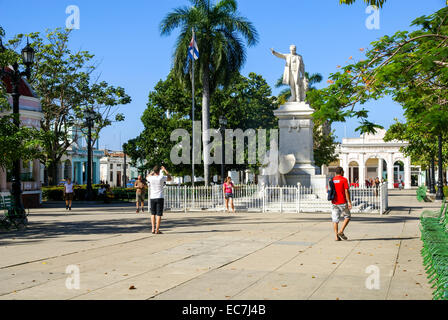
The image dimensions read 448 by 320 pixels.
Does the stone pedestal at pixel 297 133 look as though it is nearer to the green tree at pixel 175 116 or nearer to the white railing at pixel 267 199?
the white railing at pixel 267 199

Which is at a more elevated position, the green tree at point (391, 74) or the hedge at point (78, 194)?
the green tree at point (391, 74)

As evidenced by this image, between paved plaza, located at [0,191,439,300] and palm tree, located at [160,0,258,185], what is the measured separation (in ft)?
54.1

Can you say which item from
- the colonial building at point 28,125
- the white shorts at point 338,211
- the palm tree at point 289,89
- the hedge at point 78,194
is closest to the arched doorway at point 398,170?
the palm tree at point 289,89

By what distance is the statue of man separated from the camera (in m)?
24.8

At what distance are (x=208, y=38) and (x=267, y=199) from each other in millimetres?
12203

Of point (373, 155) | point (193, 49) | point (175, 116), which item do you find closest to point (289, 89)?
point (175, 116)

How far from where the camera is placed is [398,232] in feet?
45.1

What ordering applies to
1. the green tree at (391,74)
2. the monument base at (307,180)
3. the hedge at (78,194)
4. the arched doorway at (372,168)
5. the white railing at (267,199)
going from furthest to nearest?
the arched doorway at (372,168), the hedge at (78,194), the monument base at (307,180), the white railing at (267,199), the green tree at (391,74)

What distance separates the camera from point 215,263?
8797 millimetres

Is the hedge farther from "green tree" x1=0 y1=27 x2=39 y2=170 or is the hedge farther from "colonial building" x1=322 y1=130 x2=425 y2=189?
"colonial building" x1=322 y1=130 x2=425 y2=189

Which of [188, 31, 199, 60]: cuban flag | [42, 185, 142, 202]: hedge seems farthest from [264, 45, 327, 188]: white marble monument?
[42, 185, 142, 202]: hedge

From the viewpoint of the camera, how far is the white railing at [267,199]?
21500mm

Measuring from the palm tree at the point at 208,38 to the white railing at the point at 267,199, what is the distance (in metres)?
7.10

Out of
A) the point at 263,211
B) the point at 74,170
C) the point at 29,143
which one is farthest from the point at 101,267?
the point at 74,170
